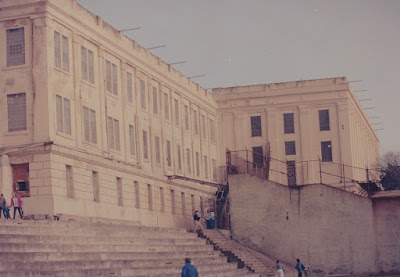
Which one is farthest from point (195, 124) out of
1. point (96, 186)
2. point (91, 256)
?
point (91, 256)

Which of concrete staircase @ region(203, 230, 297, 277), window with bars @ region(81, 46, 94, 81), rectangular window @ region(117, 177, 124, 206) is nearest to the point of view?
concrete staircase @ region(203, 230, 297, 277)

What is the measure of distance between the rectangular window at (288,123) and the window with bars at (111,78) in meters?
25.9

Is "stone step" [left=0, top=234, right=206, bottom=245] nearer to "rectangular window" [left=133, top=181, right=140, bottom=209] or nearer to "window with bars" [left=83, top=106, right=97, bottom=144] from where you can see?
"window with bars" [left=83, top=106, right=97, bottom=144]

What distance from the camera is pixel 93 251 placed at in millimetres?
31781

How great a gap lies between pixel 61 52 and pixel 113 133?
24.0 ft

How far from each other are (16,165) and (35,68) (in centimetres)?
470

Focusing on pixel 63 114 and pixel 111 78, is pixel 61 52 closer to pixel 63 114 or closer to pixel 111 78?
pixel 63 114

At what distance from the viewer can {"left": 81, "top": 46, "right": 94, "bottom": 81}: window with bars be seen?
47406 mm

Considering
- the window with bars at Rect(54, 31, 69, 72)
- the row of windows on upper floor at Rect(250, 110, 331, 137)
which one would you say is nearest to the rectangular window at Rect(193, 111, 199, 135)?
the row of windows on upper floor at Rect(250, 110, 331, 137)

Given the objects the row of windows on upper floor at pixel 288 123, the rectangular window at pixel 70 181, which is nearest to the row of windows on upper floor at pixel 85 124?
the rectangular window at pixel 70 181

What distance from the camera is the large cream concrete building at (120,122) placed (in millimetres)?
42781

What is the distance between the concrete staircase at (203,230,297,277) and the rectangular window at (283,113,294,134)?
87.1ft

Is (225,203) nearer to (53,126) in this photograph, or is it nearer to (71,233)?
(53,126)

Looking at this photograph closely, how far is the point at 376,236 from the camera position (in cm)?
4869
